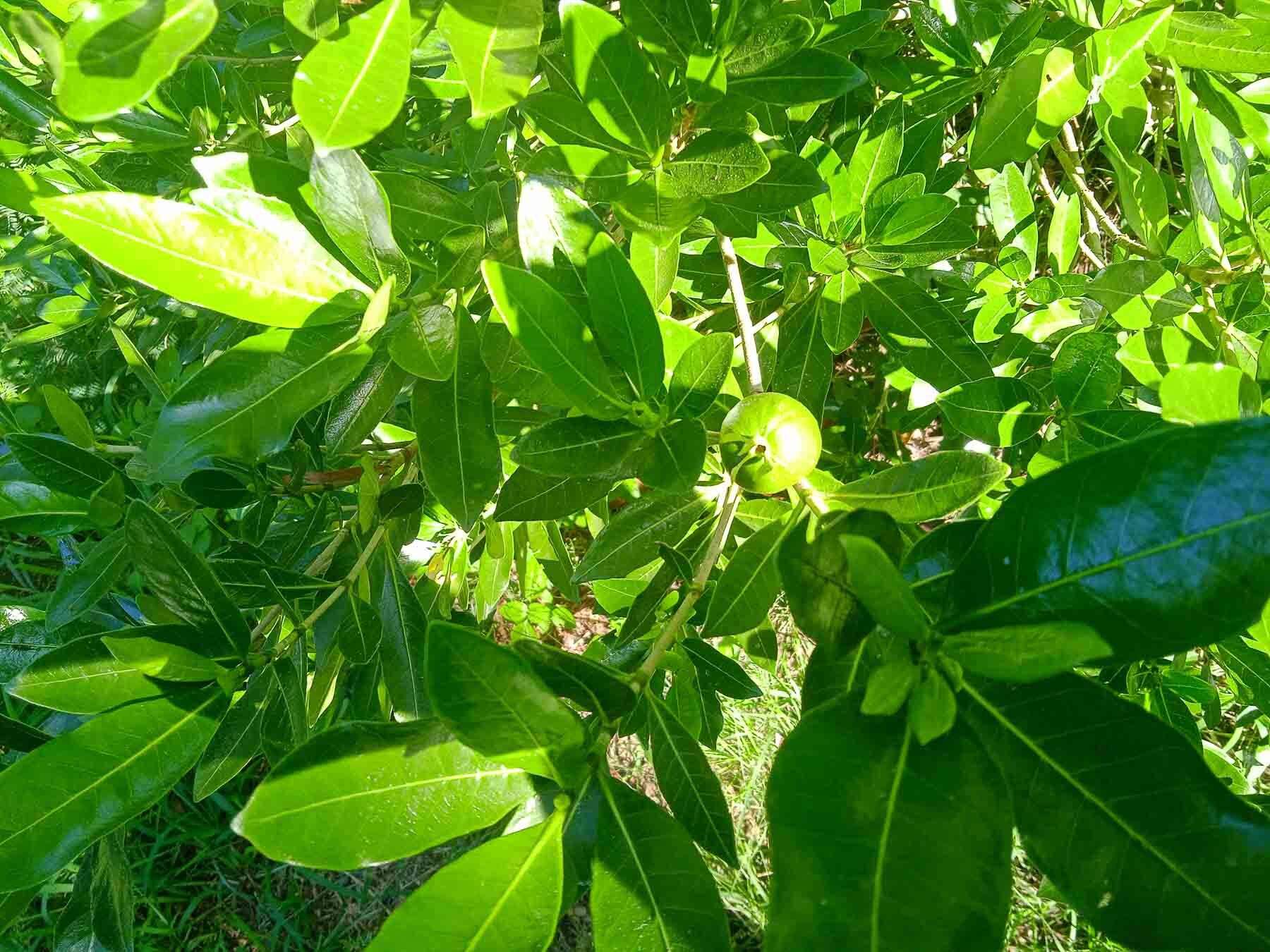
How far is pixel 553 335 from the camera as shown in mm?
811

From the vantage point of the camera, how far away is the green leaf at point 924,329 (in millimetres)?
1320

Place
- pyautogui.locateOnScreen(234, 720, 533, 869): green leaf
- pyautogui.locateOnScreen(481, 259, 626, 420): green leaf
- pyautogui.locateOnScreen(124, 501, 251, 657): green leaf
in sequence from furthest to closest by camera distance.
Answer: pyautogui.locateOnScreen(124, 501, 251, 657): green leaf
pyautogui.locateOnScreen(481, 259, 626, 420): green leaf
pyautogui.locateOnScreen(234, 720, 533, 869): green leaf

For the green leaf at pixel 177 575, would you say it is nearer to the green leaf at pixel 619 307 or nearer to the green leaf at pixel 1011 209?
the green leaf at pixel 619 307

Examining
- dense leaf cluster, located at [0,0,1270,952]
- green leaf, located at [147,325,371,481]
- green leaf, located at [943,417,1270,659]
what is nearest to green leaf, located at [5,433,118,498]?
dense leaf cluster, located at [0,0,1270,952]

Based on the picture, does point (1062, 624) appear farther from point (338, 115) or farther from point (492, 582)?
point (492, 582)

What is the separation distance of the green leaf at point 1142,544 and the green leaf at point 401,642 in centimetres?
85

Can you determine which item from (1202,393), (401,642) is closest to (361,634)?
(401,642)

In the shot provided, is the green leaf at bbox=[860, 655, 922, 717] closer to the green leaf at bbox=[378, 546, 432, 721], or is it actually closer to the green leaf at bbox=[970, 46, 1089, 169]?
the green leaf at bbox=[378, 546, 432, 721]

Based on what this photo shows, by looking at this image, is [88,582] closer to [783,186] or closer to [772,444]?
[772,444]

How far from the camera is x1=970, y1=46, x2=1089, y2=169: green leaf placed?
1.25 metres

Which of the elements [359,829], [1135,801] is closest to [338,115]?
[359,829]

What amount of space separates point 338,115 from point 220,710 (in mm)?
690

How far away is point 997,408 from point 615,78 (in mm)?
750

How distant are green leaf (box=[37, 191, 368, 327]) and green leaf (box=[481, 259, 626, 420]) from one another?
0.19 m
